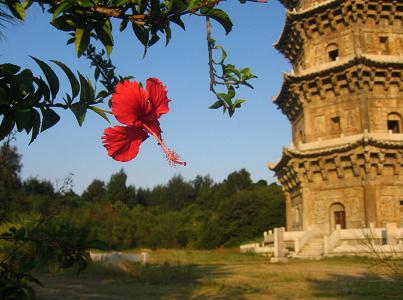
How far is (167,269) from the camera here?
35.3 feet

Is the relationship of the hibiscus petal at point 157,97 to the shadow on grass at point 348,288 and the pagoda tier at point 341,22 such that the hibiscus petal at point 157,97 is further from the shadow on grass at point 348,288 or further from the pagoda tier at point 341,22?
the pagoda tier at point 341,22

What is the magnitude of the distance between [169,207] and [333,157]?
45.2m

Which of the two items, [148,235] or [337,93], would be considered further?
[148,235]

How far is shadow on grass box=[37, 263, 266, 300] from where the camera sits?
26.7ft

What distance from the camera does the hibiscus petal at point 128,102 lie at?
96cm

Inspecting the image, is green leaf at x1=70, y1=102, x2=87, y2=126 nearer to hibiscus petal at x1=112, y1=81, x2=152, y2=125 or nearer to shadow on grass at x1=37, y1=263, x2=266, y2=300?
hibiscus petal at x1=112, y1=81, x2=152, y2=125

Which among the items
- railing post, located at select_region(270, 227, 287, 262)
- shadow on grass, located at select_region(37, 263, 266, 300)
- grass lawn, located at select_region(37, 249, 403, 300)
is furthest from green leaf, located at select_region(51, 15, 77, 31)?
railing post, located at select_region(270, 227, 287, 262)

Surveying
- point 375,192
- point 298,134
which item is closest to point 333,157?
point 375,192

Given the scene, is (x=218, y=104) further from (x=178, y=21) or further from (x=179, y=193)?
(x=179, y=193)

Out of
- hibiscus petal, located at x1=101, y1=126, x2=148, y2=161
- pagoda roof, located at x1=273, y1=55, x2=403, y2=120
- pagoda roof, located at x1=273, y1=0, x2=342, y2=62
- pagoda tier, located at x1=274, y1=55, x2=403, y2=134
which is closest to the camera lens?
hibiscus petal, located at x1=101, y1=126, x2=148, y2=161

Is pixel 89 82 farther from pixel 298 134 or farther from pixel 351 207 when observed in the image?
pixel 298 134

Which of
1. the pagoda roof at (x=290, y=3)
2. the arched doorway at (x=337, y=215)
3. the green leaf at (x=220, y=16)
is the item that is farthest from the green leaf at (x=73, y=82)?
the pagoda roof at (x=290, y=3)

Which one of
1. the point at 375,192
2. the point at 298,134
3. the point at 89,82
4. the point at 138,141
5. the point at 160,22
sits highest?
the point at 298,134

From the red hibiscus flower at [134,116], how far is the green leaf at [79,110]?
0.13 metres
